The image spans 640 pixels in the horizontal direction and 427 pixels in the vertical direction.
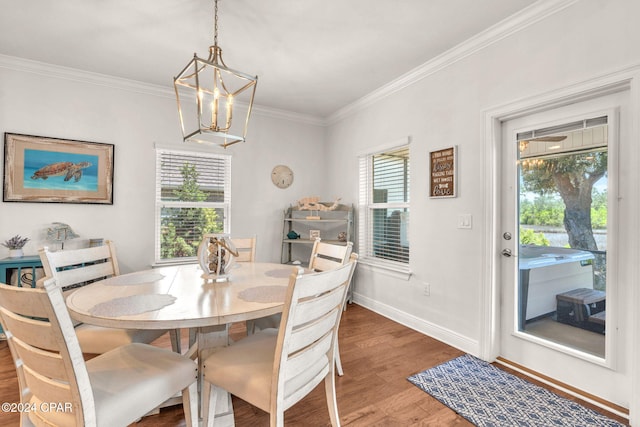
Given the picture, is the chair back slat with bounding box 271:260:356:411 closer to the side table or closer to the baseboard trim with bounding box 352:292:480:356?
the baseboard trim with bounding box 352:292:480:356

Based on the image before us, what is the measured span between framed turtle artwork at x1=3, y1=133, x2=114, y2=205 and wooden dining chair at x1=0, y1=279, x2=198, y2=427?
2.46 meters

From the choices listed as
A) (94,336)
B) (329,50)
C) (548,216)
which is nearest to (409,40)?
(329,50)

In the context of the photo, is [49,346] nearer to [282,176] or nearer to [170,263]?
[170,263]

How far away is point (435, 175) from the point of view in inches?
114

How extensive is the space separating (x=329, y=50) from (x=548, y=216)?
2.22 m

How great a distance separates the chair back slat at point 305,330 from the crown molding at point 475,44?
2.22m

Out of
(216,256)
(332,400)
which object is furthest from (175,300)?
(332,400)

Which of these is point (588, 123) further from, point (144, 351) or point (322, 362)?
point (144, 351)

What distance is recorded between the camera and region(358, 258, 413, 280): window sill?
129 inches

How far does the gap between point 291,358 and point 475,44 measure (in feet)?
8.97

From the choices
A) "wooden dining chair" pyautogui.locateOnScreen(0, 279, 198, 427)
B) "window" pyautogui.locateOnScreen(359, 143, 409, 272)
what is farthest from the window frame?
"wooden dining chair" pyautogui.locateOnScreen(0, 279, 198, 427)

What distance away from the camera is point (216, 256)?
6.38 feet

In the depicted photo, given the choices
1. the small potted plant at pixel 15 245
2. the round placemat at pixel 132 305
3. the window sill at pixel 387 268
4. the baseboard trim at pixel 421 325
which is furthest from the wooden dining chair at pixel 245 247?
the small potted plant at pixel 15 245

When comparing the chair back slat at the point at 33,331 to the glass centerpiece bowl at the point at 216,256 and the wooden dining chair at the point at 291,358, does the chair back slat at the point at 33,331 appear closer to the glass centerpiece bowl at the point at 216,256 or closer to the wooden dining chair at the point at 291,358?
the wooden dining chair at the point at 291,358
